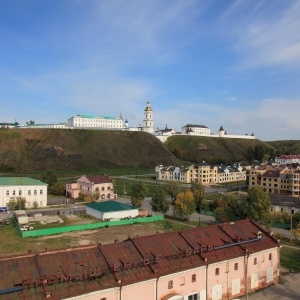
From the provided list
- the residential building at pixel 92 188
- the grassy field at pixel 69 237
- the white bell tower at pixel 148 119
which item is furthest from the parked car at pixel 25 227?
the white bell tower at pixel 148 119

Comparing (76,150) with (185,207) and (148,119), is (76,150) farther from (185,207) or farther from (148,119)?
(185,207)

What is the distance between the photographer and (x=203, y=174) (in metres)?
85.4

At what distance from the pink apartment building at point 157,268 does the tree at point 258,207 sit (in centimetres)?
1324

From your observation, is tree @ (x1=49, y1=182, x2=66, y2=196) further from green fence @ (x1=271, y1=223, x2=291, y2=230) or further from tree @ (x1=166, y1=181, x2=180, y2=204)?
green fence @ (x1=271, y1=223, x2=291, y2=230)

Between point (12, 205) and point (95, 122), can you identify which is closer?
point (12, 205)

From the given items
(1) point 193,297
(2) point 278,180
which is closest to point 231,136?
(2) point 278,180

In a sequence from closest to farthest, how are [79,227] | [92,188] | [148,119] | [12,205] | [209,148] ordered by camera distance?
1. [79,227]
2. [12,205]
3. [92,188]
4. [209,148]
5. [148,119]

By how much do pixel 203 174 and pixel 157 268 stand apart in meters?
68.8

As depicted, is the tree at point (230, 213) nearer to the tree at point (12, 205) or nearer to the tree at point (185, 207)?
the tree at point (185, 207)

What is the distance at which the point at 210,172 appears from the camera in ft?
286

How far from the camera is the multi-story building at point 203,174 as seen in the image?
8580 centimetres

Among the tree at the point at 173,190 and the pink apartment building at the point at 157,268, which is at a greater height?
the tree at the point at 173,190

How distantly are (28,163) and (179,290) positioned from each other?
88.2m

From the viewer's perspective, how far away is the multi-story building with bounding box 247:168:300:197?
64750mm
